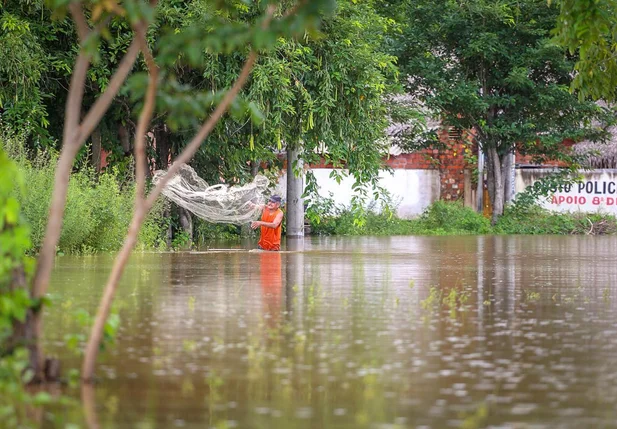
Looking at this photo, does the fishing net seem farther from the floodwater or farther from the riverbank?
the floodwater

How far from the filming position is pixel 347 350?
29.2 feet

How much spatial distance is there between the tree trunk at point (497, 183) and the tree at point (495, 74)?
0.11 ft

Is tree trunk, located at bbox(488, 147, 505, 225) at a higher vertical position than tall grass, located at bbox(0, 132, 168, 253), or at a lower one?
higher

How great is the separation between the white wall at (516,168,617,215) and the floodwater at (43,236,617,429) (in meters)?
28.7

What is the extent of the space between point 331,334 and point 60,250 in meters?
12.9

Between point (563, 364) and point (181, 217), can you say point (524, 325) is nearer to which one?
point (563, 364)

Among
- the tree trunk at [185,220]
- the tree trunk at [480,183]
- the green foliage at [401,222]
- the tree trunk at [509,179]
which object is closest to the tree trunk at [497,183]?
the tree trunk at [509,179]

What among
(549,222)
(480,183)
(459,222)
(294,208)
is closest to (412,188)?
(480,183)

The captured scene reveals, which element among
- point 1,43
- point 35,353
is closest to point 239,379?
point 35,353

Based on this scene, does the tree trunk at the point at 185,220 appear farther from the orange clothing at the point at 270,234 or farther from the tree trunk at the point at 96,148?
the orange clothing at the point at 270,234

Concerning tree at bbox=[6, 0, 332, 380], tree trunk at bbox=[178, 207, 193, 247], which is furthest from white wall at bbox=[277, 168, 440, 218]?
tree at bbox=[6, 0, 332, 380]

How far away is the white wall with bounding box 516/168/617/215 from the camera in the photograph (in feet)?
149

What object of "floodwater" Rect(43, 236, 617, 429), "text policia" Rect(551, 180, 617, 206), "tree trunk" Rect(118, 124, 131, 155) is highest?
"tree trunk" Rect(118, 124, 131, 155)

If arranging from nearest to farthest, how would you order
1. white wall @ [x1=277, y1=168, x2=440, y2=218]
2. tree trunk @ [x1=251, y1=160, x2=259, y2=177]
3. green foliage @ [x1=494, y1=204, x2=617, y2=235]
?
1. tree trunk @ [x1=251, y1=160, x2=259, y2=177]
2. green foliage @ [x1=494, y1=204, x2=617, y2=235]
3. white wall @ [x1=277, y1=168, x2=440, y2=218]
